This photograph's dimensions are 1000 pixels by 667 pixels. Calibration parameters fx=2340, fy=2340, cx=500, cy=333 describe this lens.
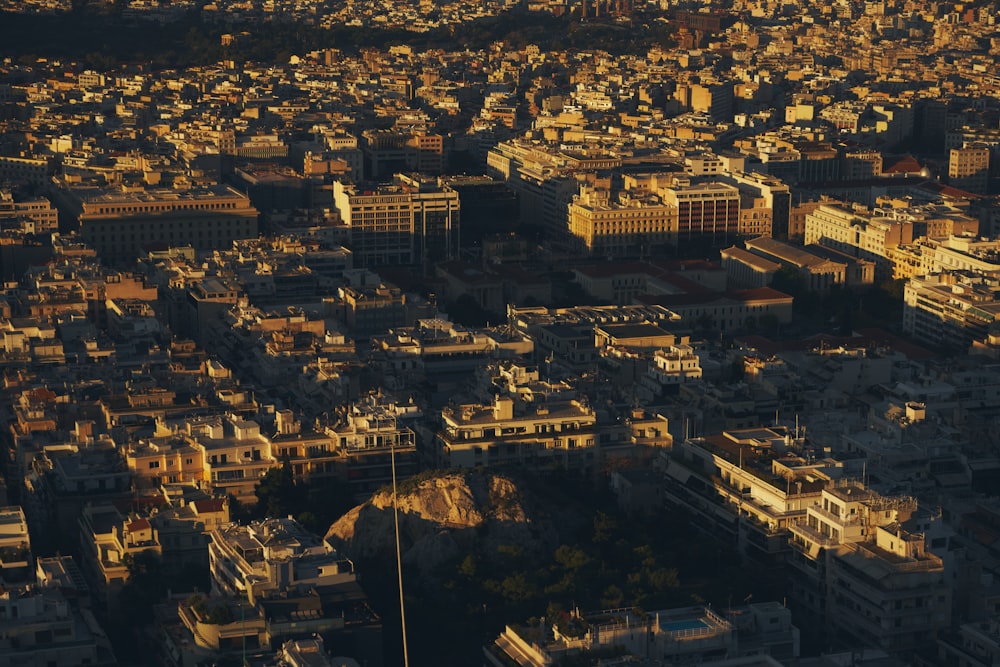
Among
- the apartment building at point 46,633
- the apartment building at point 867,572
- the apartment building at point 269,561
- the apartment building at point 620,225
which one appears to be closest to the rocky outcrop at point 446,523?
the apartment building at point 269,561

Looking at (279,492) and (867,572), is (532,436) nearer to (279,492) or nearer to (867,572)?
(279,492)

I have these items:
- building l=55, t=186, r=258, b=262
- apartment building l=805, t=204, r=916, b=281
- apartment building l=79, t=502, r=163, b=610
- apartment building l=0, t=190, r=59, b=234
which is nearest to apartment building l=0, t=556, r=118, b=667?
apartment building l=79, t=502, r=163, b=610

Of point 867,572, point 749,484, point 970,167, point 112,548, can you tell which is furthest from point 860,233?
point 112,548

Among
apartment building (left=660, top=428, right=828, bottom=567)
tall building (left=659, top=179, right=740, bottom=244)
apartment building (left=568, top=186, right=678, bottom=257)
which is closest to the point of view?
apartment building (left=660, top=428, right=828, bottom=567)

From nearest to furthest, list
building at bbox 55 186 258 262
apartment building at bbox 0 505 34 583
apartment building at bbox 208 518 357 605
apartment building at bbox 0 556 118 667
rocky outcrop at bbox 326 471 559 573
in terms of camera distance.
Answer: apartment building at bbox 0 556 118 667, apartment building at bbox 208 518 357 605, apartment building at bbox 0 505 34 583, rocky outcrop at bbox 326 471 559 573, building at bbox 55 186 258 262

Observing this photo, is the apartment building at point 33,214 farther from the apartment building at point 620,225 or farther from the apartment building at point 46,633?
the apartment building at point 46,633

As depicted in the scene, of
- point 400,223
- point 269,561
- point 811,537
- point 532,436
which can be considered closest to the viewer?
point 269,561

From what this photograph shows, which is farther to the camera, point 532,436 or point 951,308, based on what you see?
point 951,308

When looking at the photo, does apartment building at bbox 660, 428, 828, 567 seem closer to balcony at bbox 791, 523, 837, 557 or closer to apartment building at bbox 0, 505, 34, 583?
balcony at bbox 791, 523, 837, 557
